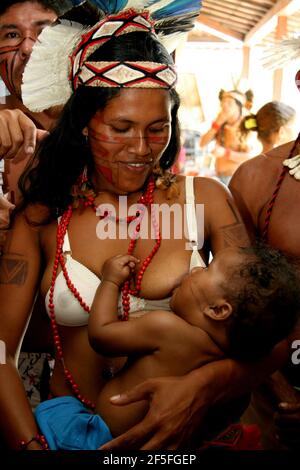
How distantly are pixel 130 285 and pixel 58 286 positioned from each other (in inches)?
8.0

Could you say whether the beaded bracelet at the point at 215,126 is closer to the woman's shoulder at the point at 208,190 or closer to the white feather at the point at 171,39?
the white feather at the point at 171,39

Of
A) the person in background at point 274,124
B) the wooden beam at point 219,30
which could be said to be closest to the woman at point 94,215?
the wooden beam at point 219,30

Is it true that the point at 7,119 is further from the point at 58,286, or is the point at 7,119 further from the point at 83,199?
the point at 58,286

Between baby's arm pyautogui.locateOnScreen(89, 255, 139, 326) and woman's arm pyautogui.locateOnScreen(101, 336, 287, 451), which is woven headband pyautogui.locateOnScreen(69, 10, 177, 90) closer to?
baby's arm pyautogui.locateOnScreen(89, 255, 139, 326)

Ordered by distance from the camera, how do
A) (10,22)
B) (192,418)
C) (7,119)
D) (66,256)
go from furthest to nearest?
(10,22) < (66,256) < (7,119) < (192,418)

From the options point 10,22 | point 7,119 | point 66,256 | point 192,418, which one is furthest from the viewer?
point 10,22

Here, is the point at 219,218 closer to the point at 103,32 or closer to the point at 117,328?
the point at 117,328

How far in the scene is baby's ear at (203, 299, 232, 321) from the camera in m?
1.36

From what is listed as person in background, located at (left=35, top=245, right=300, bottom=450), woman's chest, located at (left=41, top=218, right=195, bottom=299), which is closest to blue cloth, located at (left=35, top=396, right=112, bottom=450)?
person in background, located at (left=35, top=245, right=300, bottom=450)

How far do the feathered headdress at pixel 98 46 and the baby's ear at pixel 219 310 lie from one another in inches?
24.8

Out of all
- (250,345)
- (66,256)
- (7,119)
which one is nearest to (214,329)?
(250,345)

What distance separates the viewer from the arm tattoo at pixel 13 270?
1.61 m

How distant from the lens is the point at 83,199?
67.0 inches

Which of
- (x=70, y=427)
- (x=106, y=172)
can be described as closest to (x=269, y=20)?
(x=106, y=172)
